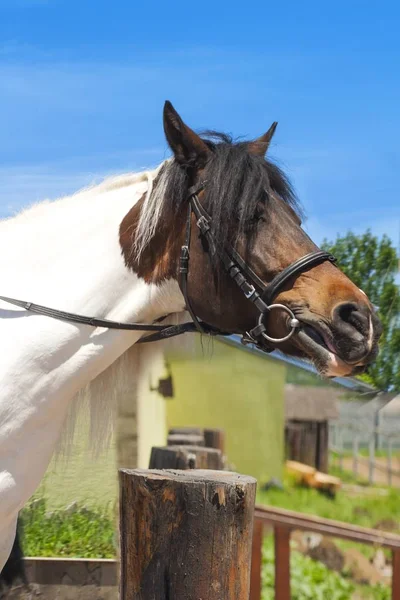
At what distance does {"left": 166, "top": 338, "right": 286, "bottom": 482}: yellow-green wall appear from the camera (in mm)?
16894

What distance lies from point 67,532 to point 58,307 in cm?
196

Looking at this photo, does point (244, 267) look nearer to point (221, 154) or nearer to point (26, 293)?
point (221, 154)

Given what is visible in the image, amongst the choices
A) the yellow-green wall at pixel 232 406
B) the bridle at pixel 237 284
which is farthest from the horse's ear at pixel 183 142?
the yellow-green wall at pixel 232 406

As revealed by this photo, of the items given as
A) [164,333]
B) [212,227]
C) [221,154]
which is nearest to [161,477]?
[164,333]

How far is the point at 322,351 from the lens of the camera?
3066 mm

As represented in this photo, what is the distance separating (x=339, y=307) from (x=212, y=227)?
1.94 ft

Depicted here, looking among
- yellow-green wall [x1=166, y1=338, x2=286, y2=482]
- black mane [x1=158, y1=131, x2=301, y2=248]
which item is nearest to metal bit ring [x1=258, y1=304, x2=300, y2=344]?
black mane [x1=158, y1=131, x2=301, y2=248]

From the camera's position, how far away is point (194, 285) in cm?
327

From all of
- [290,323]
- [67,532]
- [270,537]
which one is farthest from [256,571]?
[270,537]

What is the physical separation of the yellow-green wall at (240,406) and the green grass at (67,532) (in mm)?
10529

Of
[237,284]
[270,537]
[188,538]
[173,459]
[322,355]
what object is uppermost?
[237,284]

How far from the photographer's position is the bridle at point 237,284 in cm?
311

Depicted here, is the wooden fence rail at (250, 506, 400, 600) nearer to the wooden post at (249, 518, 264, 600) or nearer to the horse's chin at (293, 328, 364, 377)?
the wooden post at (249, 518, 264, 600)

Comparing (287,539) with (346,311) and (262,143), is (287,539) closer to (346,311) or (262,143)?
(262,143)
